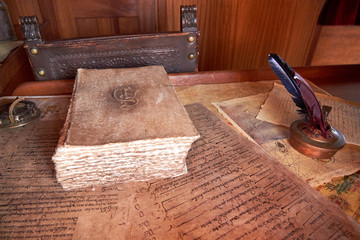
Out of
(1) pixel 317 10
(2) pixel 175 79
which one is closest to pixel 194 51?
(2) pixel 175 79

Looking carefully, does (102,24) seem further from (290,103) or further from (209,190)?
(209,190)

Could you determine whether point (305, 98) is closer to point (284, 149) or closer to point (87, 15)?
point (284, 149)

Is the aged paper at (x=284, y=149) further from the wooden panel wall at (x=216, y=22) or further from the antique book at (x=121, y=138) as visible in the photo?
the wooden panel wall at (x=216, y=22)

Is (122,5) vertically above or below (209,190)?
above

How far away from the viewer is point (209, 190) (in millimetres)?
679

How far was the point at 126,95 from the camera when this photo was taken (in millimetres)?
804

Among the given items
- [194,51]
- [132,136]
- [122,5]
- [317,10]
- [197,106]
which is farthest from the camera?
[317,10]

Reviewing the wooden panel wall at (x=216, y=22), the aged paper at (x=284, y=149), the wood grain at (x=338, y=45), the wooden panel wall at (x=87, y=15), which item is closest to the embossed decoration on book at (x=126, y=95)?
the aged paper at (x=284, y=149)

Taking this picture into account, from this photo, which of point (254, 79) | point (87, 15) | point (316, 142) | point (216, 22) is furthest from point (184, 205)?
point (216, 22)

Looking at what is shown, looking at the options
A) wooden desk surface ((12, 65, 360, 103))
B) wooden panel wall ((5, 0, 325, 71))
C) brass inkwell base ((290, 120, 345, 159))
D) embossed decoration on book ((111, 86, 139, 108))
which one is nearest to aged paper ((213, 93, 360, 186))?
brass inkwell base ((290, 120, 345, 159))

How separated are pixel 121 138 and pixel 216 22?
7.88 ft

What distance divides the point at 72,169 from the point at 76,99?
0.81ft

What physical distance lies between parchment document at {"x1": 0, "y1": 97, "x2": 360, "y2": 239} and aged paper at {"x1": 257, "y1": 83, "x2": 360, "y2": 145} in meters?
0.32

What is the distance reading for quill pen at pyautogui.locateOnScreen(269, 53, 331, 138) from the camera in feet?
2.68
